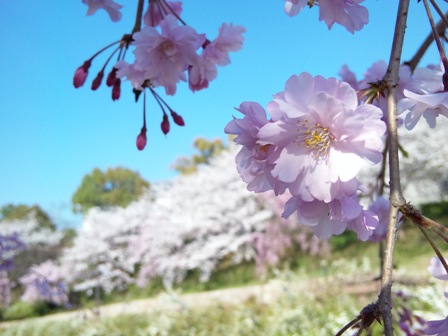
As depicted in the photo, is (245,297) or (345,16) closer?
(345,16)

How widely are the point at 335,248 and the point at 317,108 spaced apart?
935cm

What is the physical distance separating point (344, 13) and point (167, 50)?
1.45 feet

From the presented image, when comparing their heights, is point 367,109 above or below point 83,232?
below

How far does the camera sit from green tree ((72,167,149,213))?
24.3 meters

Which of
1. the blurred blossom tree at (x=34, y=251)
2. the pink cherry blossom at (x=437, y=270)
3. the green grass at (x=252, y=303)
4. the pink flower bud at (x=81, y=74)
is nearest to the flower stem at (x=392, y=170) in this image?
the pink cherry blossom at (x=437, y=270)

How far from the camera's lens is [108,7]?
4.06ft

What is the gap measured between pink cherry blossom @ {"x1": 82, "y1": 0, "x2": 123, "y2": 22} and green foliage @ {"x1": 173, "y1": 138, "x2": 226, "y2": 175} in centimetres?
1913

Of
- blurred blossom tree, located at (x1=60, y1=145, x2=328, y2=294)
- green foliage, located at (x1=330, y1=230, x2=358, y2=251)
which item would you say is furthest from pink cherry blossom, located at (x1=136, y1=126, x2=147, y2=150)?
green foliage, located at (x1=330, y1=230, x2=358, y2=251)

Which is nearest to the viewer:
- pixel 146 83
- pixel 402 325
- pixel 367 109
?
pixel 367 109

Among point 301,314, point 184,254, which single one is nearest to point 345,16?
point 301,314

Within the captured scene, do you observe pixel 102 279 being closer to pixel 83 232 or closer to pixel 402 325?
pixel 83 232

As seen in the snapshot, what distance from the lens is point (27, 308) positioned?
406 inches

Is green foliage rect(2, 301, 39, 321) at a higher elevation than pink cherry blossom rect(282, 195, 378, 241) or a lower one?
lower

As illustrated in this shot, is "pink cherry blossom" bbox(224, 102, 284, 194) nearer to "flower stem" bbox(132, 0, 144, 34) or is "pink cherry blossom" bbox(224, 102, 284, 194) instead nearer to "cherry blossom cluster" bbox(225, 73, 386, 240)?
"cherry blossom cluster" bbox(225, 73, 386, 240)
